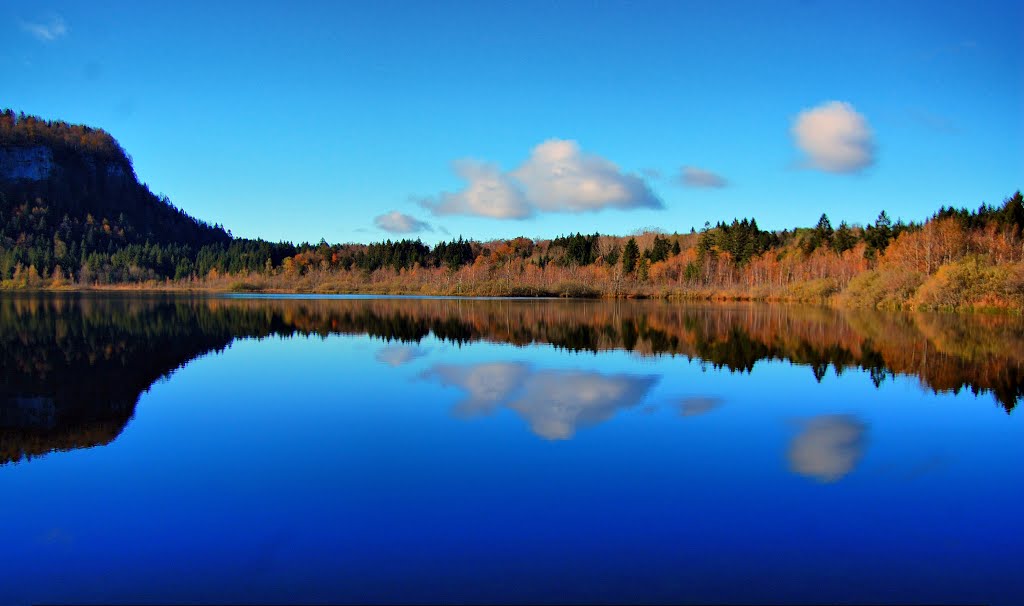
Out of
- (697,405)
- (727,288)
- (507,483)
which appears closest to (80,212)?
(727,288)

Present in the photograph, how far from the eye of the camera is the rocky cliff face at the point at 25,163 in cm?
14288

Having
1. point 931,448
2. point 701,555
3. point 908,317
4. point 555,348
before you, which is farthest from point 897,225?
point 701,555

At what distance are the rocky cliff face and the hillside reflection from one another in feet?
472

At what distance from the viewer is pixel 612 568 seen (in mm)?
4840

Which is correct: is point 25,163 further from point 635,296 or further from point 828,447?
point 828,447

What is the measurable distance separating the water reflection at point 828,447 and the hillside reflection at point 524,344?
0.17ft

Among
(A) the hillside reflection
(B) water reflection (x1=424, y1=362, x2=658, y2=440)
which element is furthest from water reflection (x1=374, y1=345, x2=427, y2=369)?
(B) water reflection (x1=424, y1=362, x2=658, y2=440)

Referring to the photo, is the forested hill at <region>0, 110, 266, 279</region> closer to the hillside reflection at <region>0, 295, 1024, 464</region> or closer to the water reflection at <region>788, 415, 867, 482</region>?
the hillside reflection at <region>0, 295, 1024, 464</region>

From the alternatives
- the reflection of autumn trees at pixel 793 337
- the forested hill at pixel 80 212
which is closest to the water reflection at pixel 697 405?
the reflection of autumn trees at pixel 793 337

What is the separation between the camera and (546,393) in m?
12.1

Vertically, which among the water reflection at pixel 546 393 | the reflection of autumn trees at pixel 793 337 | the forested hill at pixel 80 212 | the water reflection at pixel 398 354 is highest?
the forested hill at pixel 80 212

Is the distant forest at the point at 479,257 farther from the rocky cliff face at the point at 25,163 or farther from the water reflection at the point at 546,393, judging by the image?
the water reflection at the point at 546,393

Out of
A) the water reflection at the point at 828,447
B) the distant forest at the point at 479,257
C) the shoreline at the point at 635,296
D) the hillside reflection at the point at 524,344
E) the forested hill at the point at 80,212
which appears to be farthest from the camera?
the forested hill at the point at 80,212

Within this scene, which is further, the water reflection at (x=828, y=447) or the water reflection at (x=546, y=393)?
the water reflection at (x=546, y=393)
